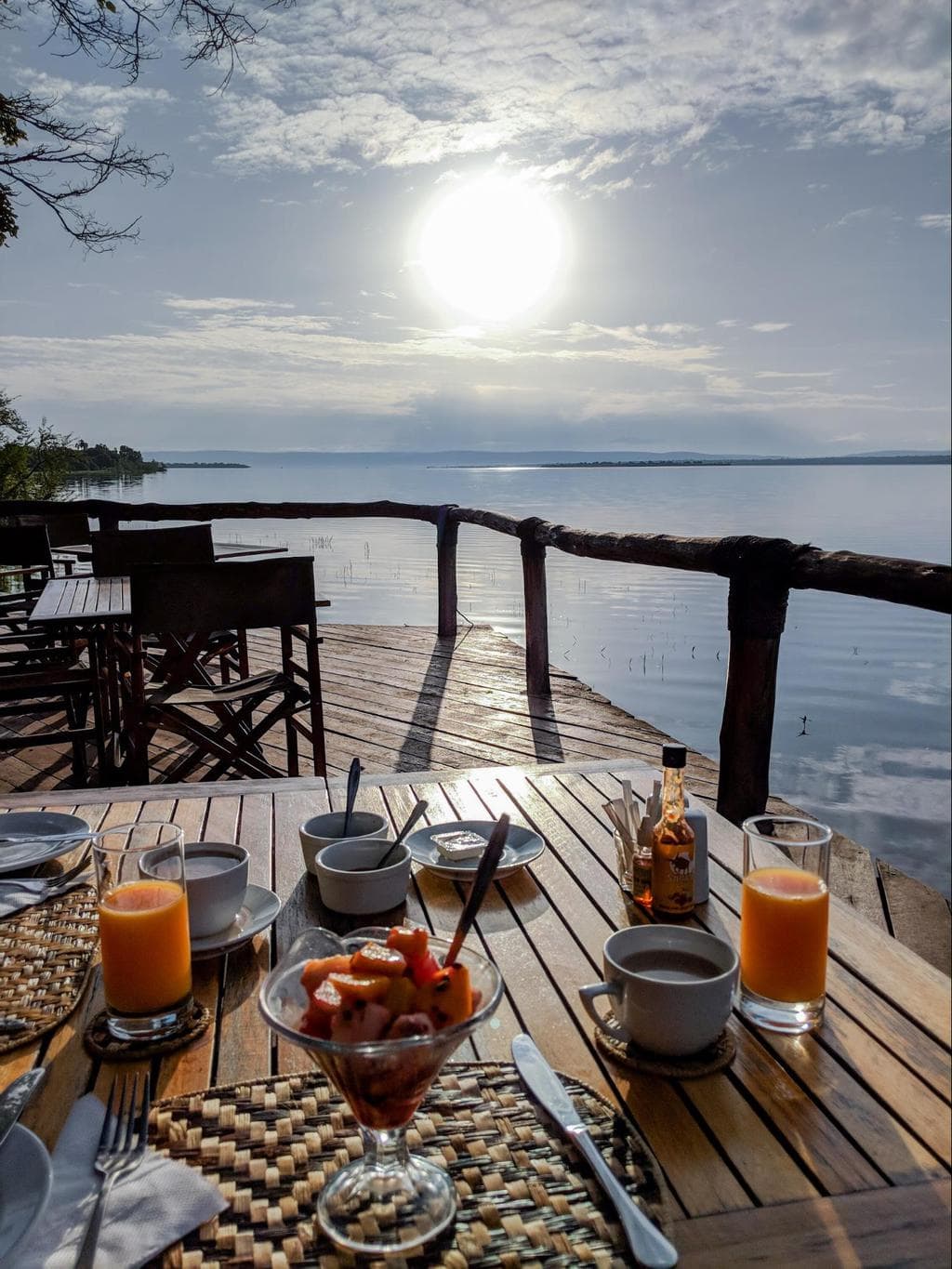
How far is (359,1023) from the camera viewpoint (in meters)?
0.62

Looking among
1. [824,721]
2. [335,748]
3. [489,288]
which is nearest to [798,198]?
[489,288]

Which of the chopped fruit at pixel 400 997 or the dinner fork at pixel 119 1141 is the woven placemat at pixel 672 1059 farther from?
the dinner fork at pixel 119 1141

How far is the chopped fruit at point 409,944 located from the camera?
677mm

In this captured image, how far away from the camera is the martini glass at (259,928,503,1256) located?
608 millimetres

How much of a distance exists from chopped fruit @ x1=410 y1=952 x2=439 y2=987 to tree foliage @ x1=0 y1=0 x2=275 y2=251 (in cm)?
731

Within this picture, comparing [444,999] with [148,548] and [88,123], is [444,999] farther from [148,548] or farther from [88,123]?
[88,123]

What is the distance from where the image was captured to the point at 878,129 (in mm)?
4105

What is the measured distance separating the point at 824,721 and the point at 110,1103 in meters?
6.92

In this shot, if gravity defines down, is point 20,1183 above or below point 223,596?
below

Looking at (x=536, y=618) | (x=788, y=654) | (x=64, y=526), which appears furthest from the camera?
(x=788, y=654)

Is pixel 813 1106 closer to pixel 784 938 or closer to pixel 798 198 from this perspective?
pixel 784 938

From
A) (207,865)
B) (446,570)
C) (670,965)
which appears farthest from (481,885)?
(446,570)

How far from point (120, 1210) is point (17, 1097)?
0.17 meters

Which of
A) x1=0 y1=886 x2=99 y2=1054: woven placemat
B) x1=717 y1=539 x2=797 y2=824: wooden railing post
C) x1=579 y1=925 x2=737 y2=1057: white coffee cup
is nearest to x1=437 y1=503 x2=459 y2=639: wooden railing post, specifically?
x1=717 y1=539 x2=797 y2=824: wooden railing post
